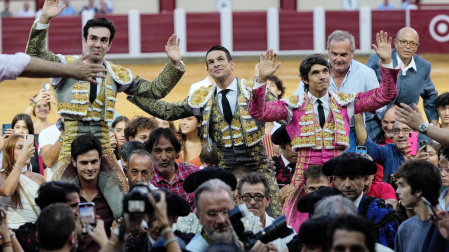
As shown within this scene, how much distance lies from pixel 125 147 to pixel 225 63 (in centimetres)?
120

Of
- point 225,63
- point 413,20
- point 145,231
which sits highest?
point 413,20

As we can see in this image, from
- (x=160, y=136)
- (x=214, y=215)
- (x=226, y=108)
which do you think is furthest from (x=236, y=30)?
(x=214, y=215)

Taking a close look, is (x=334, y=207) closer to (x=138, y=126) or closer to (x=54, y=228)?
(x=54, y=228)

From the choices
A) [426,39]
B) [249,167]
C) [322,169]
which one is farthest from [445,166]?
[426,39]

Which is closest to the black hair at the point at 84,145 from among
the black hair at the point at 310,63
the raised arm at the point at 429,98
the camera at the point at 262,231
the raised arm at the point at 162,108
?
the raised arm at the point at 162,108

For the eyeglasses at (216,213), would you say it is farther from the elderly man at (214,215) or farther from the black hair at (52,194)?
the black hair at (52,194)

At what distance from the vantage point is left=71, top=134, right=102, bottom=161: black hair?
6.83 meters

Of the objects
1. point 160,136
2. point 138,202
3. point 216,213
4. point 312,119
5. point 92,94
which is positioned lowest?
point 216,213

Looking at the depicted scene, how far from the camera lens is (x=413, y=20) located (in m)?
20.2

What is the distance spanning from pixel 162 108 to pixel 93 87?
2.21 feet

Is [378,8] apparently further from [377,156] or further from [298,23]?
[377,156]

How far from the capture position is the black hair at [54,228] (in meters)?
4.70

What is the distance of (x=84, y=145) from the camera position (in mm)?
6828

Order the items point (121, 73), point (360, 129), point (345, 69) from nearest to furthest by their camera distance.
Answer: point (121, 73) → point (360, 129) → point (345, 69)
